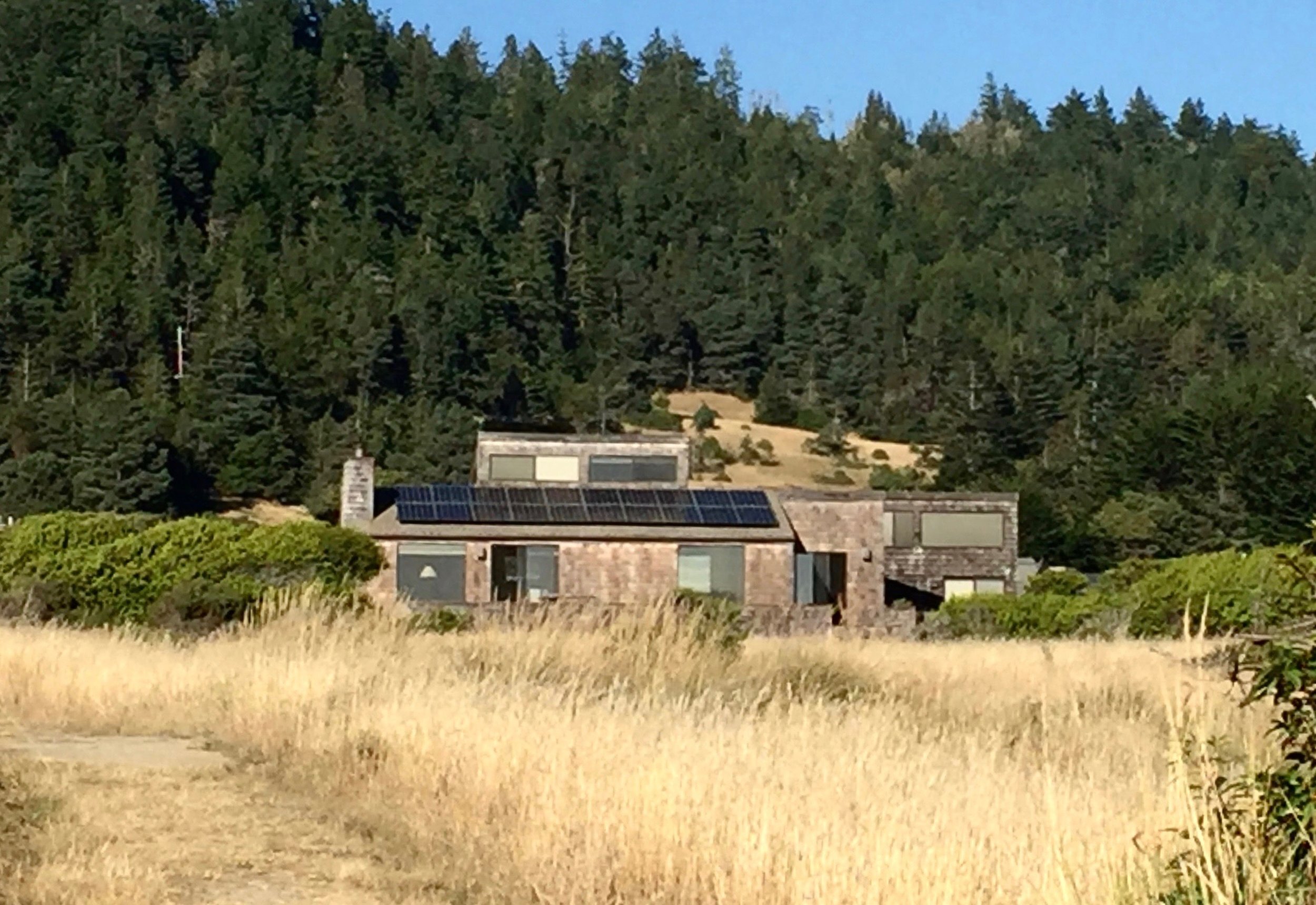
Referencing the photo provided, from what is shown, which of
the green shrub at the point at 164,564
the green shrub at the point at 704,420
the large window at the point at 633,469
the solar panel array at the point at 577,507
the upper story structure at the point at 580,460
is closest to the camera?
the green shrub at the point at 164,564

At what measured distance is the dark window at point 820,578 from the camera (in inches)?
1679

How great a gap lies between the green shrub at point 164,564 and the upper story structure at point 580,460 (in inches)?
393

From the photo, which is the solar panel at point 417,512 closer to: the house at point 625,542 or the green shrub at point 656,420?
the house at point 625,542

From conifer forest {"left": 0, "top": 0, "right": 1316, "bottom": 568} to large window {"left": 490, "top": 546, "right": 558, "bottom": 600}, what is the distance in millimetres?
29182

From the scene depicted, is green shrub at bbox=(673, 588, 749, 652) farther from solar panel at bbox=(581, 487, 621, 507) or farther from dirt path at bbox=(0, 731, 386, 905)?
solar panel at bbox=(581, 487, 621, 507)

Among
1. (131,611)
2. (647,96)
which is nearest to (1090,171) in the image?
(647,96)

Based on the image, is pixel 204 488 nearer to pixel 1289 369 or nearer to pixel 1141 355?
pixel 1289 369

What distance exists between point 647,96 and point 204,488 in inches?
3479

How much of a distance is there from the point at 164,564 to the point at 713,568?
12921 millimetres

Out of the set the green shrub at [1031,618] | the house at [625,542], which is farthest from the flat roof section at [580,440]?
the green shrub at [1031,618]

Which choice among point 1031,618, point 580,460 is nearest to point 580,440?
point 580,460

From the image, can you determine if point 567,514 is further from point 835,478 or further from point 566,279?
point 566,279

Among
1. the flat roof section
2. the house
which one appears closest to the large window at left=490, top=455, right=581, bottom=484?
the flat roof section

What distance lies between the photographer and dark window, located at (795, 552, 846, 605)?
140ft
